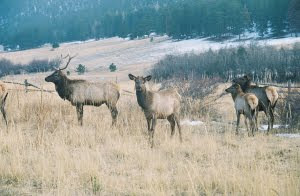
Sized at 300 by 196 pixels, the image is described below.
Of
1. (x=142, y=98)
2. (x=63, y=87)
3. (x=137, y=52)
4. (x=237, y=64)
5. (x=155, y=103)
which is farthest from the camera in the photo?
(x=137, y=52)

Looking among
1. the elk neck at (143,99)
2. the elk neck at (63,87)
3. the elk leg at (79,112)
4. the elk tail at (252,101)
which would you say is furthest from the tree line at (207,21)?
the elk neck at (143,99)

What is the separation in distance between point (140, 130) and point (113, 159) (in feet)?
9.18

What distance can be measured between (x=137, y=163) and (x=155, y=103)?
2.82 metres

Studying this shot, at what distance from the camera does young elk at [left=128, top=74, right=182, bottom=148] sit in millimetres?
10211

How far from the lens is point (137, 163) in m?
7.78

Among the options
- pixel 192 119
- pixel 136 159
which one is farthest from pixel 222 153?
pixel 192 119

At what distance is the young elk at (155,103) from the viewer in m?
10.2

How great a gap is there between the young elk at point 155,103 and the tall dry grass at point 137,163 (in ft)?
1.57

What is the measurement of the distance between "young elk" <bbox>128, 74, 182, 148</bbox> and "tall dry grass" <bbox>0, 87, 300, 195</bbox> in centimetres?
48

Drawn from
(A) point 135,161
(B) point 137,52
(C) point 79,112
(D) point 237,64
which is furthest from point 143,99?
(B) point 137,52

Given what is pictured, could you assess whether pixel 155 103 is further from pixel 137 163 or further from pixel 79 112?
pixel 79 112

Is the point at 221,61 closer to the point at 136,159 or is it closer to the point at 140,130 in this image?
the point at 140,130

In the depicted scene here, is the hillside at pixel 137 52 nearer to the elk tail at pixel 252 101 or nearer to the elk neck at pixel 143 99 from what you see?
the elk tail at pixel 252 101

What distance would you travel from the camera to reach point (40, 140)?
917 cm
